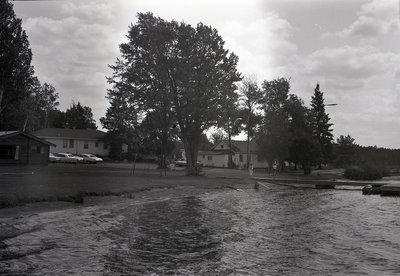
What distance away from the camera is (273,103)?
8681cm

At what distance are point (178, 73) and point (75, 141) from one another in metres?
38.5

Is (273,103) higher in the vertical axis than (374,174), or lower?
higher

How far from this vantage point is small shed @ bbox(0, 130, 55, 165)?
180ft

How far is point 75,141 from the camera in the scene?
8450 centimetres

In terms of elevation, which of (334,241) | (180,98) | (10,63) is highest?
(10,63)

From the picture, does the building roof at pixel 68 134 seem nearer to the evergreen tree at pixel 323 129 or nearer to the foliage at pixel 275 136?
A: the foliage at pixel 275 136

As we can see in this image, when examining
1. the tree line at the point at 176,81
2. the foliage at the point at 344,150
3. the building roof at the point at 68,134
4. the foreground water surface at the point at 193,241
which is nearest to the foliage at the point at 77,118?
the building roof at the point at 68,134

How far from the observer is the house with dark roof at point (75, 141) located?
83312 mm

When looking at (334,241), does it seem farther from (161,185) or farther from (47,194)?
(161,185)

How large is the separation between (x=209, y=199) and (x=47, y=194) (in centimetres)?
1280

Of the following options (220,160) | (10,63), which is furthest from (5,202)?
(220,160)

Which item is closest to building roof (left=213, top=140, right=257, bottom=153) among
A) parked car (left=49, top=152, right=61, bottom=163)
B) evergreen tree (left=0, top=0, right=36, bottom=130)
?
parked car (left=49, top=152, right=61, bottom=163)

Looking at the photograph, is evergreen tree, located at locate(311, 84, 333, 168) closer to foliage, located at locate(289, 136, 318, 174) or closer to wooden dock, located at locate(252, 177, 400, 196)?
foliage, located at locate(289, 136, 318, 174)

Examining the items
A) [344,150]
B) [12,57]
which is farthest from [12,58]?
[344,150]
